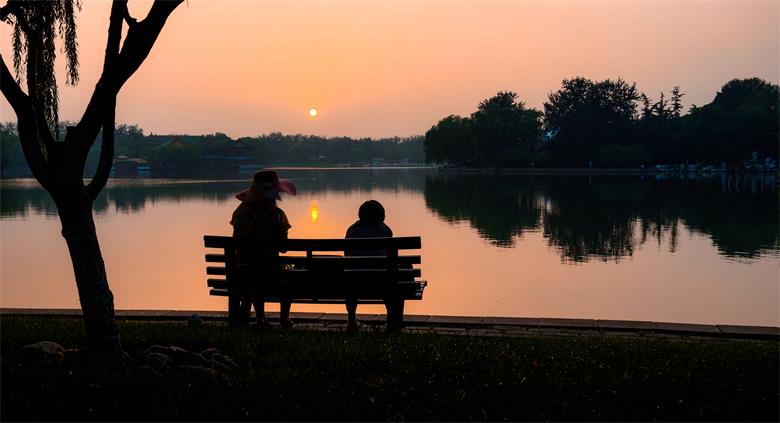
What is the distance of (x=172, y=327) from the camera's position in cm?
618

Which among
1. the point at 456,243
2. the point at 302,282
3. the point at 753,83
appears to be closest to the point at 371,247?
the point at 302,282

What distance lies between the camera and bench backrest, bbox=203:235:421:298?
5844mm

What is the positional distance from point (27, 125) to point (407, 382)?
3258mm

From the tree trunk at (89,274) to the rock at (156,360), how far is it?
14.8 inches

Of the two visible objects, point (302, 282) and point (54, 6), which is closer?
point (54, 6)

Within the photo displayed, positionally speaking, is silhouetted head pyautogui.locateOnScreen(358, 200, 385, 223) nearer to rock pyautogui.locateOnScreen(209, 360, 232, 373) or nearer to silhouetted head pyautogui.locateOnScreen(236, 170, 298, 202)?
silhouetted head pyautogui.locateOnScreen(236, 170, 298, 202)

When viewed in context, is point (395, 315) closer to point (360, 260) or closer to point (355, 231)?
point (360, 260)

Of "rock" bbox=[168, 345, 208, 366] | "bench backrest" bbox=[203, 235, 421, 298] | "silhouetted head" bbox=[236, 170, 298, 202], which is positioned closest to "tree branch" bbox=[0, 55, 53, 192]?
"rock" bbox=[168, 345, 208, 366]

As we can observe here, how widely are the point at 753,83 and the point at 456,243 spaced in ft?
359

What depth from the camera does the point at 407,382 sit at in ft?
14.6

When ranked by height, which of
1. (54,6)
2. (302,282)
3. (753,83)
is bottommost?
(302,282)

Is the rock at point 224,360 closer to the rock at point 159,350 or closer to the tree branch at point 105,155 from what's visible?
the rock at point 159,350

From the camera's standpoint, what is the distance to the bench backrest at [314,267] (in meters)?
5.84

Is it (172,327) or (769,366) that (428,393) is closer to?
(769,366)
